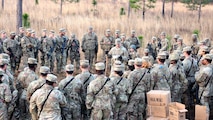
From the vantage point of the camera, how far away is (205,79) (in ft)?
30.0

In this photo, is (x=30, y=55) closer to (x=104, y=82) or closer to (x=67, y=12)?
(x=104, y=82)

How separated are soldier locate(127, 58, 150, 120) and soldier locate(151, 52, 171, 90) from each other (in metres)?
0.25

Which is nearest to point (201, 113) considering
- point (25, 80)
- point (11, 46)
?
point (25, 80)

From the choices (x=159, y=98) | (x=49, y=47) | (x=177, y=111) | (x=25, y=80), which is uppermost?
(x=49, y=47)

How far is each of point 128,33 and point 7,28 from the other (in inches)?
256

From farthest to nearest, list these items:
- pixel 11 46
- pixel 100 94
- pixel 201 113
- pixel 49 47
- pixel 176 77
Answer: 1. pixel 49 47
2. pixel 11 46
3. pixel 176 77
4. pixel 201 113
5. pixel 100 94

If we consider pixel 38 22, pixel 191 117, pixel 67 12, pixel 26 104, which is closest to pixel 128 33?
pixel 38 22

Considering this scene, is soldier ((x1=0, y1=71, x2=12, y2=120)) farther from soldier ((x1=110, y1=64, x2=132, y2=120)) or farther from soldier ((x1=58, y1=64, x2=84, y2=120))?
soldier ((x1=110, y1=64, x2=132, y2=120))

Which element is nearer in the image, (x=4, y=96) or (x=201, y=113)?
(x=4, y=96)

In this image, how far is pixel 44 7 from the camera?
28.7 meters

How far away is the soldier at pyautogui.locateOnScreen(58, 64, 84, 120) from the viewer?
7.57 m

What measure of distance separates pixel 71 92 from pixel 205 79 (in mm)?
3474

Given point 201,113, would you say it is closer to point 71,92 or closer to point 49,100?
point 71,92

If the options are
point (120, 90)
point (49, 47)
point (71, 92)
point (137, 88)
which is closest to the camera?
point (71, 92)
